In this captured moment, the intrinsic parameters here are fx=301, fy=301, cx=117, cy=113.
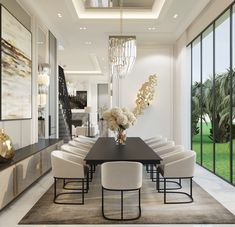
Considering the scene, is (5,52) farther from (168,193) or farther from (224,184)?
(224,184)

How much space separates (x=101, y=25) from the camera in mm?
7898

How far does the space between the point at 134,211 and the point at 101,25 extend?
5337 mm

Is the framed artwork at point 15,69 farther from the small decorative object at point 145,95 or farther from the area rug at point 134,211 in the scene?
the small decorative object at point 145,95

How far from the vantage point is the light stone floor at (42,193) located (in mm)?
3869

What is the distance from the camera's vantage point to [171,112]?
9.66m

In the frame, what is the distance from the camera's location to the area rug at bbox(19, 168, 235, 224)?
3684 millimetres

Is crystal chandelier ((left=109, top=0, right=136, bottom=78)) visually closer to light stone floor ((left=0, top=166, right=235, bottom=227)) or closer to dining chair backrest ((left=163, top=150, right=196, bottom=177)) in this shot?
light stone floor ((left=0, top=166, right=235, bottom=227))

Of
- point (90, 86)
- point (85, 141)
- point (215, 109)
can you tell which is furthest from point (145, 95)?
point (90, 86)

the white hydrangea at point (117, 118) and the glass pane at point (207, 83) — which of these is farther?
the glass pane at point (207, 83)

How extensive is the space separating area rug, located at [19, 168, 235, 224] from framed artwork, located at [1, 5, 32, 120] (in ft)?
5.61

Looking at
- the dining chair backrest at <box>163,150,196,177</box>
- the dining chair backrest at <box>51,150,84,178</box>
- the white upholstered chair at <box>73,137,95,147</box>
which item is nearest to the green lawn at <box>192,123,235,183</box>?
the white upholstered chair at <box>73,137,95,147</box>

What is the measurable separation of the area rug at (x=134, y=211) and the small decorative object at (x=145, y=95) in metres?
4.60

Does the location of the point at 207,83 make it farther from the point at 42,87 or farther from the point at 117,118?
the point at 42,87

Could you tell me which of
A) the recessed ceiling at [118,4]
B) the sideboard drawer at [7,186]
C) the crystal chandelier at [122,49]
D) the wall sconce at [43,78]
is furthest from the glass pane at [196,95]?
the sideboard drawer at [7,186]
